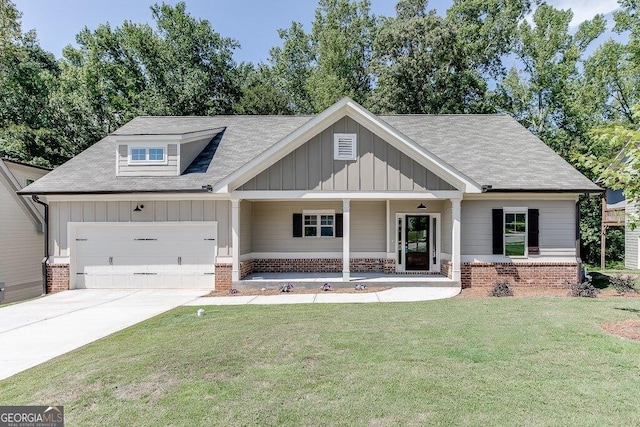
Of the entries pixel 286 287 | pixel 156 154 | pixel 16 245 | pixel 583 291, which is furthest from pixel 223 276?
pixel 583 291

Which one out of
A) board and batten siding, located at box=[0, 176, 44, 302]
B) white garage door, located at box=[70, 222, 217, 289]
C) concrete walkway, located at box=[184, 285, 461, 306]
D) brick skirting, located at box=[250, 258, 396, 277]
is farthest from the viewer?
brick skirting, located at box=[250, 258, 396, 277]

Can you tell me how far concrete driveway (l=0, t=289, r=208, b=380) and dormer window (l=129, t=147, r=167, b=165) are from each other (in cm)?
427

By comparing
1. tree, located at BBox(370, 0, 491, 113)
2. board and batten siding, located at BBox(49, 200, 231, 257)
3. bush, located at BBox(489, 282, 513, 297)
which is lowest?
bush, located at BBox(489, 282, 513, 297)

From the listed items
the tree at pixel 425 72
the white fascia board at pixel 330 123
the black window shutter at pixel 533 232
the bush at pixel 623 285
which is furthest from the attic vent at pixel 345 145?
the tree at pixel 425 72

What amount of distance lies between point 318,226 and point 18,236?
35.6 ft

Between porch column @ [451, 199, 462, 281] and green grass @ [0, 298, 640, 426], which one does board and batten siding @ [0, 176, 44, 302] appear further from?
porch column @ [451, 199, 462, 281]

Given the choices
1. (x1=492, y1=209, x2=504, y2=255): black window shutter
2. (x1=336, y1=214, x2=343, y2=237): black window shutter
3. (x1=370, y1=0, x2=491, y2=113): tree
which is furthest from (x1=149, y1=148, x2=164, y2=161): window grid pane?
(x1=370, y1=0, x2=491, y2=113): tree

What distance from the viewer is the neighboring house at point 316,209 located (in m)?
11.2

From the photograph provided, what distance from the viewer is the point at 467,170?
40.7ft

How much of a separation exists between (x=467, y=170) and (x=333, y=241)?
201 inches

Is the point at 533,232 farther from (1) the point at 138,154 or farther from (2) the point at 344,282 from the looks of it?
(1) the point at 138,154

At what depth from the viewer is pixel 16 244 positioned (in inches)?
531

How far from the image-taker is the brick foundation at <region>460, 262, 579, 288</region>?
37.9ft

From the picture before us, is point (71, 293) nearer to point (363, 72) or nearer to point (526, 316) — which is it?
point (526, 316)
